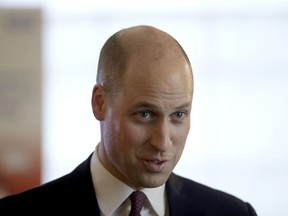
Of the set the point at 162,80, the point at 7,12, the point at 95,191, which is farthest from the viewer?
the point at 7,12

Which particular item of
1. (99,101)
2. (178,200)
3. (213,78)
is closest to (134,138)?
(99,101)

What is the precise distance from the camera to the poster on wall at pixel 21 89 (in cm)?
271

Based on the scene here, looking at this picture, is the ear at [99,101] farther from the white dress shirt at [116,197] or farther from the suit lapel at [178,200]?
the suit lapel at [178,200]

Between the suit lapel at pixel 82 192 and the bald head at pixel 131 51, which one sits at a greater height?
the bald head at pixel 131 51

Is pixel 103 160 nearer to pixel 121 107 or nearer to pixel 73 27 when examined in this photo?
pixel 121 107

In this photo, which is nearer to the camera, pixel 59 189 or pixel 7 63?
pixel 59 189

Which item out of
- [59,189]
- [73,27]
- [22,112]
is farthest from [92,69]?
[59,189]

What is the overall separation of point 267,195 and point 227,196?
1366mm

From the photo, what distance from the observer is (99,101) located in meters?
1.33

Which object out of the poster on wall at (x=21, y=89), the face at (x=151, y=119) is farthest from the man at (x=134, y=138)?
the poster on wall at (x=21, y=89)

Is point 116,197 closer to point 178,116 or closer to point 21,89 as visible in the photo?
point 178,116

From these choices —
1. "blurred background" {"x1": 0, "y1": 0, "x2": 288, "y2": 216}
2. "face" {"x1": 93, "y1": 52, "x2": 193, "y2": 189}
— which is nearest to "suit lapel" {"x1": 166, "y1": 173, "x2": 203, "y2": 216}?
"face" {"x1": 93, "y1": 52, "x2": 193, "y2": 189}

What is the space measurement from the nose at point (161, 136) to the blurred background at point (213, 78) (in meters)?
1.54

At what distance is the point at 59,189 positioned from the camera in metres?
1.40
